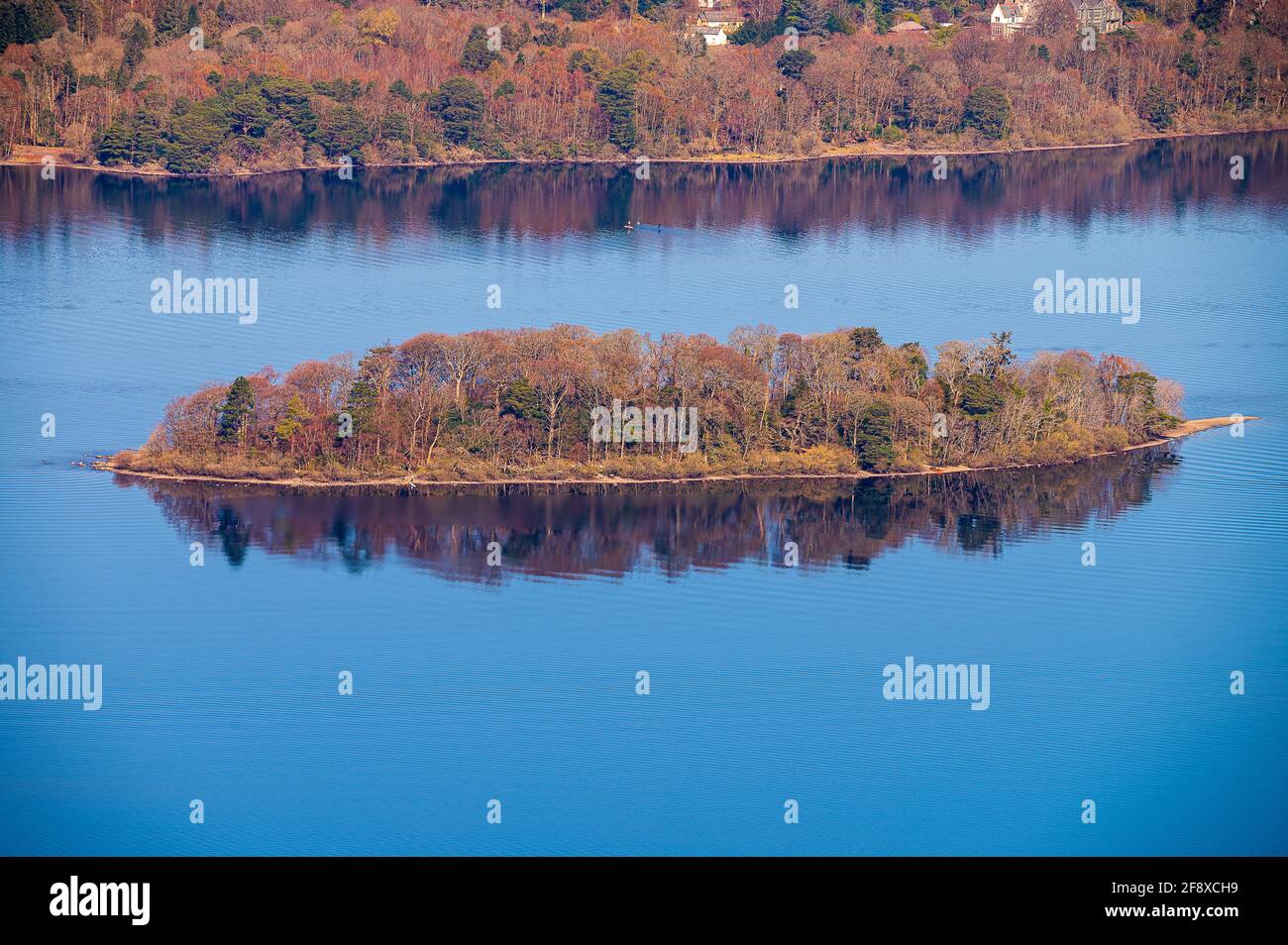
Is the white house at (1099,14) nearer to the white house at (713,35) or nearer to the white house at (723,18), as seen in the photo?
the white house at (723,18)

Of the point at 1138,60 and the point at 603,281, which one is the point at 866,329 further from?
the point at 1138,60

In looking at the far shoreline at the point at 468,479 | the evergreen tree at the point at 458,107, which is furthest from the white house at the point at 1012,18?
the far shoreline at the point at 468,479

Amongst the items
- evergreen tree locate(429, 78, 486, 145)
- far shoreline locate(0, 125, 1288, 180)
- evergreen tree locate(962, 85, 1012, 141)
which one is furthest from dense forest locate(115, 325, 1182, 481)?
evergreen tree locate(962, 85, 1012, 141)

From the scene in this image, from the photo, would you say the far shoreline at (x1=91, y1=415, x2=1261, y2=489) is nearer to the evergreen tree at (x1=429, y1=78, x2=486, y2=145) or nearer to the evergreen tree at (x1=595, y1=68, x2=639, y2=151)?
the evergreen tree at (x1=429, y1=78, x2=486, y2=145)

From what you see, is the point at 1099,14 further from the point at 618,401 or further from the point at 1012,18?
the point at 618,401

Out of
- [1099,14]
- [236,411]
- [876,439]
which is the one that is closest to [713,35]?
[1099,14]

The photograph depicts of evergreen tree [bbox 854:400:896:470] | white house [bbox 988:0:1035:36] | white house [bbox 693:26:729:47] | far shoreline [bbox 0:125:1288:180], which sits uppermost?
white house [bbox 988:0:1035:36]

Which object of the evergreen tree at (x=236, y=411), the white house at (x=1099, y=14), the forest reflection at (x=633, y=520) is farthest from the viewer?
the white house at (x=1099, y=14)
